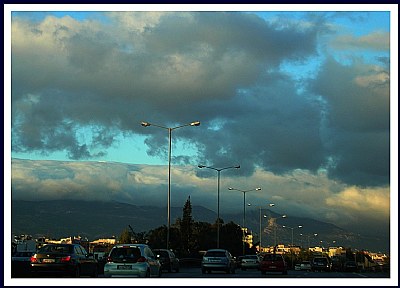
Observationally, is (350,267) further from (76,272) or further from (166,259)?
(76,272)

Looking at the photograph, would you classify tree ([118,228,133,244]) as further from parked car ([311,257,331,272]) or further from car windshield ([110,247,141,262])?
car windshield ([110,247,141,262])

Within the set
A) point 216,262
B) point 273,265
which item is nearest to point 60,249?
point 216,262

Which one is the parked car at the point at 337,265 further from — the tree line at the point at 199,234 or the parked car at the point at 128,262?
the parked car at the point at 128,262

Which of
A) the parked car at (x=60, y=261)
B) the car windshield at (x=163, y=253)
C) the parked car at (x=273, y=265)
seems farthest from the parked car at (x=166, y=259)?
the parked car at (x=60, y=261)

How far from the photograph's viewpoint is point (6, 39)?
20766 mm

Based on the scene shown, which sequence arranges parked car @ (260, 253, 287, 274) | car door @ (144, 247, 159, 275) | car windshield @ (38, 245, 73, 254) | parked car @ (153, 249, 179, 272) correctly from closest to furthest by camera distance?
car door @ (144, 247, 159, 275) < car windshield @ (38, 245, 73, 254) < parked car @ (153, 249, 179, 272) < parked car @ (260, 253, 287, 274)

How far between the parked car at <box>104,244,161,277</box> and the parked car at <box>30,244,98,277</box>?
64.6 inches

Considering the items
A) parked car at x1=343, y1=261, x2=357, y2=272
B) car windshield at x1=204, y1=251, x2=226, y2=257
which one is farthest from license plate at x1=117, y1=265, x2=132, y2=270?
parked car at x1=343, y1=261, x2=357, y2=272

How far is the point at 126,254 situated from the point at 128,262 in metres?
0.49

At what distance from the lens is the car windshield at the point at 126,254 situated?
3266cm

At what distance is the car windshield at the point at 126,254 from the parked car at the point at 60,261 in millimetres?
1855

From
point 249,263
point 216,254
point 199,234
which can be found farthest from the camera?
point 199,234

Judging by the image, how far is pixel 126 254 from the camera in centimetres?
3288

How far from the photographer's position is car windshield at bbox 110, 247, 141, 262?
32656 mm
